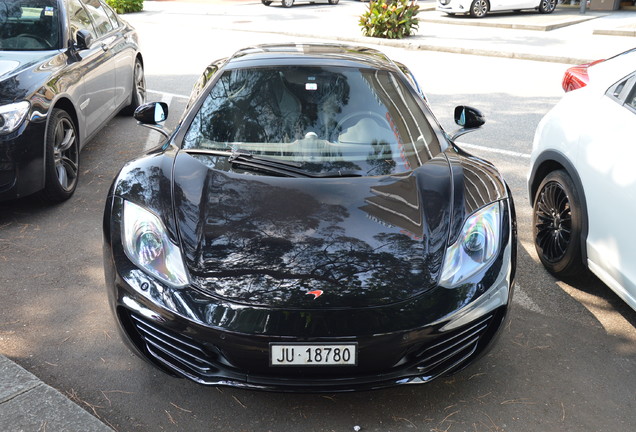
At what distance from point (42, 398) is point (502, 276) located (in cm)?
212

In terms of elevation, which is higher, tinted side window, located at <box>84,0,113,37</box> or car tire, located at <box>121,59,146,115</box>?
tinted side window, located at <box>84,0,113,37</box>

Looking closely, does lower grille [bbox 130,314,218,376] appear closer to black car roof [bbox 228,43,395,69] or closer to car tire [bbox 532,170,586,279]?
black car roof [bbox 228,43,395,69]

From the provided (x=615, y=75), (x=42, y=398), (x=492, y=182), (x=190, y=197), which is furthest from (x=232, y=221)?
(x=615, y=75)

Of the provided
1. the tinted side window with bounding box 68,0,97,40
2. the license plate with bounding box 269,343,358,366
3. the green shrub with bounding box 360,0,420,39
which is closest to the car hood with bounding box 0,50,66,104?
Answer: the tinted side window with bounding box 68,0,97,40

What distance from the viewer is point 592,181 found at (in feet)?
13.0

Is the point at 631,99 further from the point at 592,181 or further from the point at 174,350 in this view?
the point at 174,350

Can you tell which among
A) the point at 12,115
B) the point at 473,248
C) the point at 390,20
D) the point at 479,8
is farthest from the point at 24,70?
the point at 479,8

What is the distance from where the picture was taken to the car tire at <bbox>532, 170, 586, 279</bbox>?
4.17 metres

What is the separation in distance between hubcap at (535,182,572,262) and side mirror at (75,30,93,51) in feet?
13.4

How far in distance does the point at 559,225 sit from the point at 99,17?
5.30 meters

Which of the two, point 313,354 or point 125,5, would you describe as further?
point 125,5

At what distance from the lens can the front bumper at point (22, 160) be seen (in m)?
4.91

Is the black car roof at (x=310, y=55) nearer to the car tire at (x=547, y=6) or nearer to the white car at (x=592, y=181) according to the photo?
the white car at (x=592, y=181)

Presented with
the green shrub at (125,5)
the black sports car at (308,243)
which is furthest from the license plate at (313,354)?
the green shrub at (125,5)
